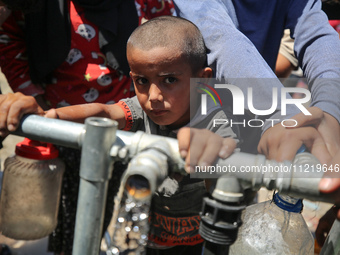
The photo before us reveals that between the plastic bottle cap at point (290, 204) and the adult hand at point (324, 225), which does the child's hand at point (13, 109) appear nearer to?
the plastic bottle cap at point (290, 204)

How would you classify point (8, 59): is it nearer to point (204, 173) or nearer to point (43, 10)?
point (43, 10)

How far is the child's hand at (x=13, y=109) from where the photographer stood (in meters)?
0.91

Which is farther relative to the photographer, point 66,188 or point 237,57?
point 66,188

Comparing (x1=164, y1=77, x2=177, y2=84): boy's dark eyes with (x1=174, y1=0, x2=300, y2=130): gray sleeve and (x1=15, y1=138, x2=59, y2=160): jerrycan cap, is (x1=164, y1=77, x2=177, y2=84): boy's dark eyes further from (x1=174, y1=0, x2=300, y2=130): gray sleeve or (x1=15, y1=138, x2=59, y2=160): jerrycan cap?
(x1=15, y1=138, x2=59, y2=160): jerrycan cap

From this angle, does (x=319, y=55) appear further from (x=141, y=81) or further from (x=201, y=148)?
(x=201, y=148)

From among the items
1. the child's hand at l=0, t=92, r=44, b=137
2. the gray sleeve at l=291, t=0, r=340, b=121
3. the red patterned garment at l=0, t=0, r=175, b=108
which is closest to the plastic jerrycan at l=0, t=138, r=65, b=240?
the child's hand at l=0, t=92, r=44, b=137

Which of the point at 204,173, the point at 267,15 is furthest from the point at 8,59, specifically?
the point at 204,173

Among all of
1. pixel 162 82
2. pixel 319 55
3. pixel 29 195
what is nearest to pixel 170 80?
pixel 162 82

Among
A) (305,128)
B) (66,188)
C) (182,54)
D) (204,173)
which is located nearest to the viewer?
(204,173)

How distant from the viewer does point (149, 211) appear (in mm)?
1766

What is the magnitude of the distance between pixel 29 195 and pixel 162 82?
684mm

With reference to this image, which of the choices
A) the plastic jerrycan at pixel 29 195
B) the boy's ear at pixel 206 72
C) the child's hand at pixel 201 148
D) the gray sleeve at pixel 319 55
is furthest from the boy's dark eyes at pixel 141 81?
the child's hand at pixel 201 148

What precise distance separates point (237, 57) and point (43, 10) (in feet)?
4.84

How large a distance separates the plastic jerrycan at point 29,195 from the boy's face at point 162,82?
47 centimetres
